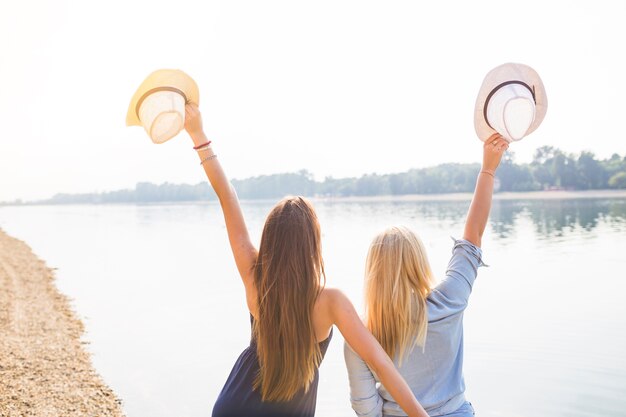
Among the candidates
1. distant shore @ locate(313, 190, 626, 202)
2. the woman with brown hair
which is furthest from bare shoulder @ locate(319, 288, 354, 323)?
distant shore @ locate(313, 190, 626, 202)

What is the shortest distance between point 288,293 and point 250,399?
0.43 m

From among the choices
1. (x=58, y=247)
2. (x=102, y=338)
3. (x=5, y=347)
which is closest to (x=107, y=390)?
(x=5, y=347)

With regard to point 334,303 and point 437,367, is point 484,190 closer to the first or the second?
point 437,367

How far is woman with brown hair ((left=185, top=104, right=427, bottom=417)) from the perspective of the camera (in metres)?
1.73

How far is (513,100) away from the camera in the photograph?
207 centimetres

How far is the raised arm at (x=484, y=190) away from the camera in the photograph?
224 centimetres

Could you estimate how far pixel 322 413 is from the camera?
5840 millimetres

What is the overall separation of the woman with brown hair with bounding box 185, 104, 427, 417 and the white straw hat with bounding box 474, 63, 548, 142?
81 centimetres

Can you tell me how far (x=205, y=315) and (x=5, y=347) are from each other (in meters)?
4.13

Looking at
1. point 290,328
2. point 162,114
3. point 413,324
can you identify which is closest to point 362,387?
point 413,324

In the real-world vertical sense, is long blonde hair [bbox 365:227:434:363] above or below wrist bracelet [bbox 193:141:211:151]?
below

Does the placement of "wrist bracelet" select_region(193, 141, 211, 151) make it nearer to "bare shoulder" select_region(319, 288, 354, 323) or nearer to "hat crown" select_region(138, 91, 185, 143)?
"hat crown" select_region(138, 91, 185, 143)

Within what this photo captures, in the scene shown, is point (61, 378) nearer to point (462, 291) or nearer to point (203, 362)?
point (203, 362)

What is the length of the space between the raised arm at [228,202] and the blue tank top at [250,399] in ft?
0.79
